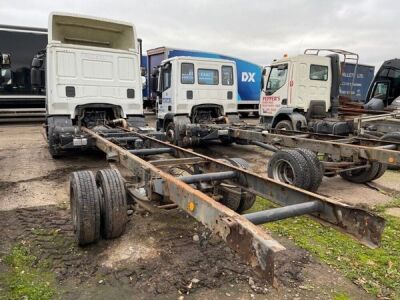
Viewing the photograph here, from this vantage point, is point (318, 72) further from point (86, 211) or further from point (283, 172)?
point (86, 211)

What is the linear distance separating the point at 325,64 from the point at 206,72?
3639 millimetres

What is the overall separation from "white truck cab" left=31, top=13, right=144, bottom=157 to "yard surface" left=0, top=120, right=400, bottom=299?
3.28m

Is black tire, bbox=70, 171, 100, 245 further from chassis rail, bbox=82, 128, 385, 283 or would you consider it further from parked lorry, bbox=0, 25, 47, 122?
parked lorry, bbox=0, 25, 47, 122

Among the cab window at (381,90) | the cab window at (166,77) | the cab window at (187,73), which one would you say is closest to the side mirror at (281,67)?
the cab window at (187,73)

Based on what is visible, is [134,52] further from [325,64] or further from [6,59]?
[325,64]

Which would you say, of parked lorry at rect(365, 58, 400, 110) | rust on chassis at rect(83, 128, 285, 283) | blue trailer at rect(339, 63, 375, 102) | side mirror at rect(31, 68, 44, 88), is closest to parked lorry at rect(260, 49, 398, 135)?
parked lorry at rect(365, 58, 400, 110)

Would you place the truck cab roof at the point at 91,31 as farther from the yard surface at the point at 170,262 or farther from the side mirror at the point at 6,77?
the side mirror at the point at 6,77

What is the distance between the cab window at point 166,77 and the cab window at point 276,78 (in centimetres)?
313

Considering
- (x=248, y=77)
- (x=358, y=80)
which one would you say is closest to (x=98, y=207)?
(x=248, y=77)

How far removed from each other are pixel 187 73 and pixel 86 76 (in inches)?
121

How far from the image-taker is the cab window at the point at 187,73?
1025 cm

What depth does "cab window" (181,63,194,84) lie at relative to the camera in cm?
1025

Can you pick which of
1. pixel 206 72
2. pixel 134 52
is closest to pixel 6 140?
pixel 134 52

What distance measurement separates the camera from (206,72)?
10.6 metres
